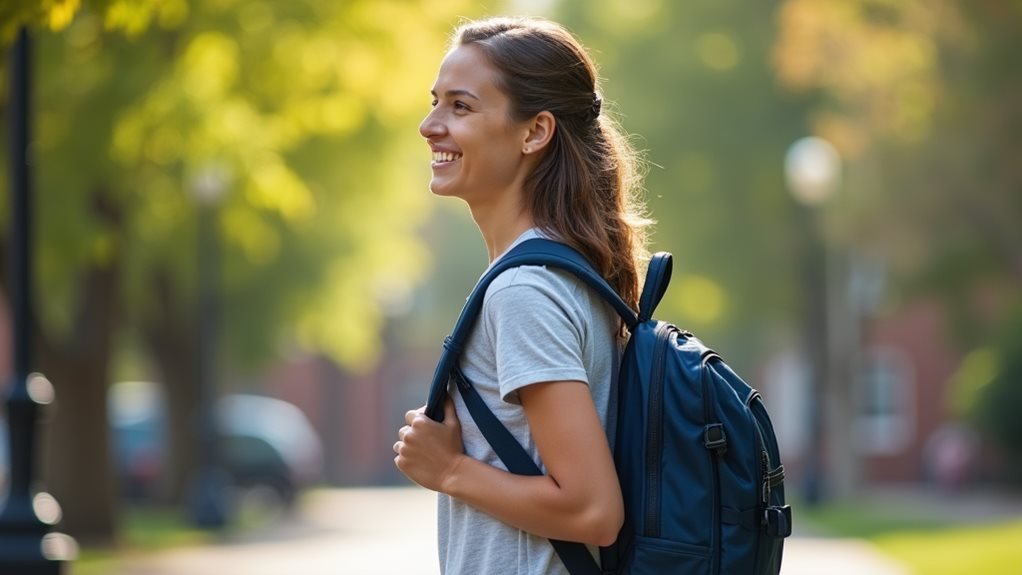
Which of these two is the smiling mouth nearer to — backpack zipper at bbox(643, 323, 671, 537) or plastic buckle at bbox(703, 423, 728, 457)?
backpack zipper at bbox(643, 323, 671, 537)

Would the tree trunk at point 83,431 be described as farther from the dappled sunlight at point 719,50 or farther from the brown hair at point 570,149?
the brown hair at point 570,149

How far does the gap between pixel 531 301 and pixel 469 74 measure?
477mm

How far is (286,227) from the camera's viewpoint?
24.8 meters

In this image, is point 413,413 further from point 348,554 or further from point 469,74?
point 348,554

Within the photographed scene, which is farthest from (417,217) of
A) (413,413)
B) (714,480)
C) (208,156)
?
(714,480)

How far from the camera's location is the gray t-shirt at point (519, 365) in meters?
2.58

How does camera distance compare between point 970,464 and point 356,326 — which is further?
point 970,464

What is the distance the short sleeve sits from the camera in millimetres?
2562

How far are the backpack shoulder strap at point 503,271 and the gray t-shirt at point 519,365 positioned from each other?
2cm

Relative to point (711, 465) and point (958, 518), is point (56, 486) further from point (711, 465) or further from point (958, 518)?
point (711, 465)

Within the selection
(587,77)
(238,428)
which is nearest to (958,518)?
(238,428)

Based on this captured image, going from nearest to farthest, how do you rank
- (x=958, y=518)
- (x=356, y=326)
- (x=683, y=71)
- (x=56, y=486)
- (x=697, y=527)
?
(x=697, y=527)
(x=56, y=486)
(x=958, y=518)
(x=356, y=326)
(x=683, y=71)

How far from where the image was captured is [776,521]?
104 inches

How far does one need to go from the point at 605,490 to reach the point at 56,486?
17.3 metres
